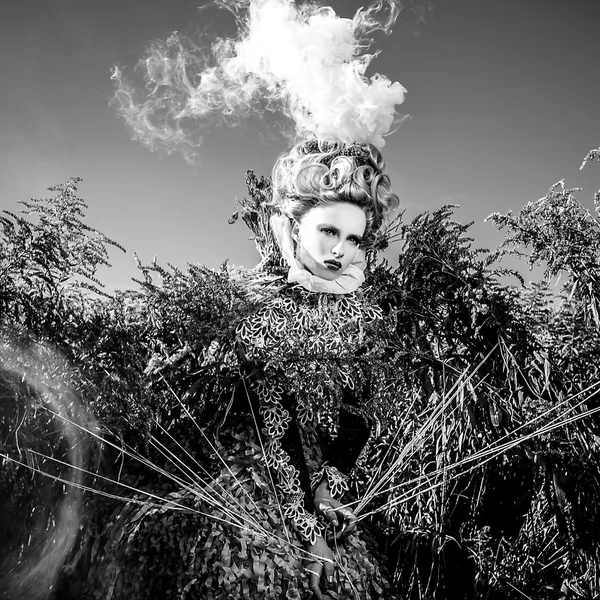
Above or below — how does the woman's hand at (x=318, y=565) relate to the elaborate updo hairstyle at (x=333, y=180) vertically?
below

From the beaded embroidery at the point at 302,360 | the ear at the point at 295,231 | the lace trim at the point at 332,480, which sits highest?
the ear at the point at 295,231

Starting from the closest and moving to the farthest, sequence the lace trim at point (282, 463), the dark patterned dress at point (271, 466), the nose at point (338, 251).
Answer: the dark patterned dress at point (271, 466), the lace trim at point (282, 463), the nose at point (338, 251)

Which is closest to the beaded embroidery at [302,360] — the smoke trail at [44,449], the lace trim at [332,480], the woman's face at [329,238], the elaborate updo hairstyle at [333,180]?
the lace trim at [332,480]

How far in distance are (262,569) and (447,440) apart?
83 cm

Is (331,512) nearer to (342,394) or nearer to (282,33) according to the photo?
(342,394)

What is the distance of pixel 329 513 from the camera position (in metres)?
1.79

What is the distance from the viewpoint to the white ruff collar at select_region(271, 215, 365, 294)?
6.73 ft

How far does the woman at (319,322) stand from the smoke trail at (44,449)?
Result: 64cm

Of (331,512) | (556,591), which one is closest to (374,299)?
(331,512)

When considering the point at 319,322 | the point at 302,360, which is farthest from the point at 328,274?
the point at 302,360

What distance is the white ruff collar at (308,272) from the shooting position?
6.73 feet

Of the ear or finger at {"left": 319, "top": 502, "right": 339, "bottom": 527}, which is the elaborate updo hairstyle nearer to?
the ear

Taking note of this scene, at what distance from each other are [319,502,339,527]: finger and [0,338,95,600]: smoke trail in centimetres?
81

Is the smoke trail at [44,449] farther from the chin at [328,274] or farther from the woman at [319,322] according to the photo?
the chin at [328,274]
